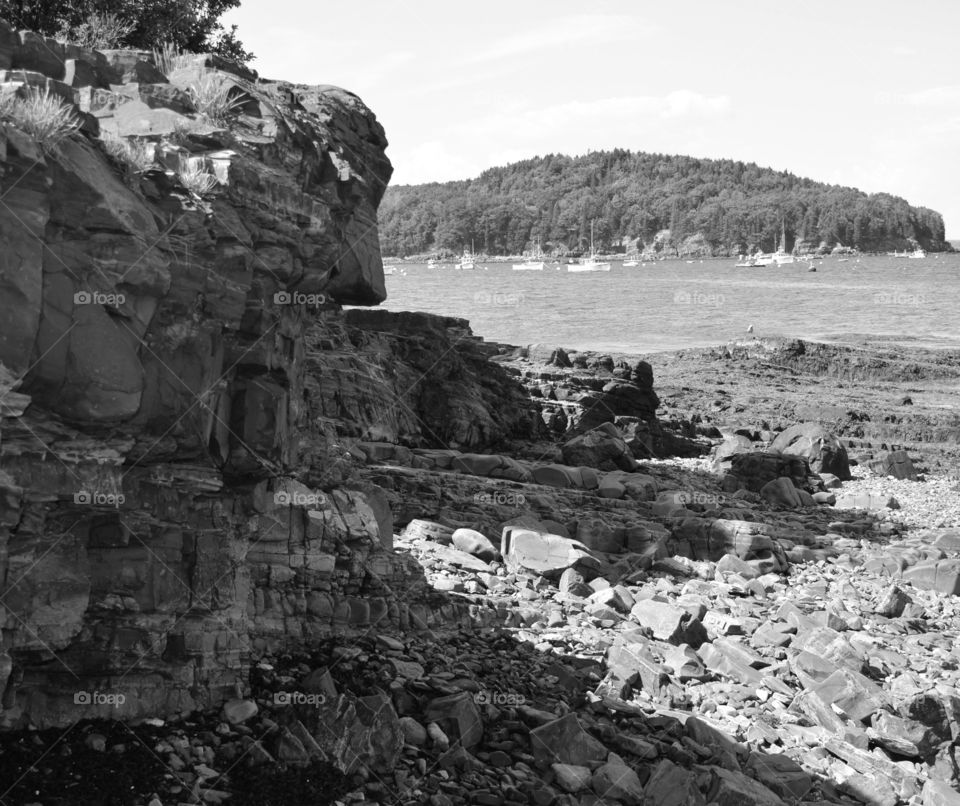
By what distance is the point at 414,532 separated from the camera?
1873cm

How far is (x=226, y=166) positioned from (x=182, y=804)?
223 inches

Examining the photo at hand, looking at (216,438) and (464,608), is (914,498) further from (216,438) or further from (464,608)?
(216,438)

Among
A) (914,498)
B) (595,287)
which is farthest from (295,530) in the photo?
(595,287)

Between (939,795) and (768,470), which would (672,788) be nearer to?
(939,795)

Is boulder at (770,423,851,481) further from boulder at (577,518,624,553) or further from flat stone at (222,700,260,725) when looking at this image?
flat stone at (222,700,260,725)

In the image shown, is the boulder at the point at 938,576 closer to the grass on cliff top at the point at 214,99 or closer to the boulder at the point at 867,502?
the boulder at the point at 867,502
